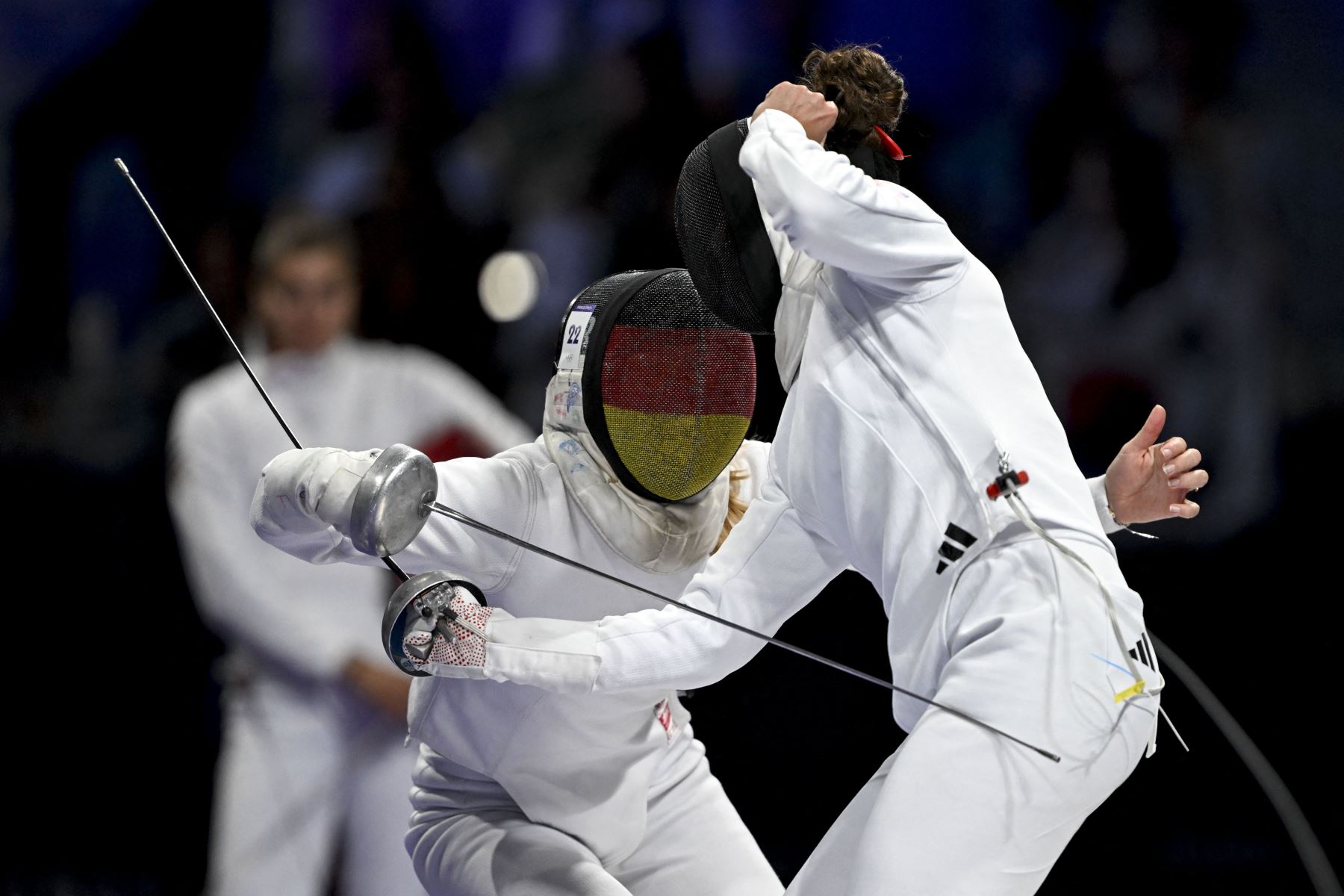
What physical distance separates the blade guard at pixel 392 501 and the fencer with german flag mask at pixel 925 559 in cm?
12

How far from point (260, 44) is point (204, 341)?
82 centimetres

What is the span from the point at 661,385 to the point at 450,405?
4.24 feet

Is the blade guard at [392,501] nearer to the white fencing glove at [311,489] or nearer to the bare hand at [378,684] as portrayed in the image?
the white fencing glove at [311,489]

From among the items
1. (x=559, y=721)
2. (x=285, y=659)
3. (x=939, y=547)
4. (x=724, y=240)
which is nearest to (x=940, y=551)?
(x=939, y=547)

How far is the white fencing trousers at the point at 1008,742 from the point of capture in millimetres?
1342

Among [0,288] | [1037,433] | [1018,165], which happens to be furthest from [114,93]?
[1037,433]

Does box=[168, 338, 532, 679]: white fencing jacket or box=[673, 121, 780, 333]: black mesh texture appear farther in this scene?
box=[168, 338, 532, 679]: white fencing jacket

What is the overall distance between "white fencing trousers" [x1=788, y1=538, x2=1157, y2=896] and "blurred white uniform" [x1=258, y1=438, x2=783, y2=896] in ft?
1.78

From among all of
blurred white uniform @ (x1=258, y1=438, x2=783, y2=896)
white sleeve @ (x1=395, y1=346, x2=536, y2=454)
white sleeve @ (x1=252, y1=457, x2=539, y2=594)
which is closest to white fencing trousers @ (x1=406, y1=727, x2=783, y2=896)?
blurred white uniform @ (x1=258, y1=438, x2=783, y2=896)

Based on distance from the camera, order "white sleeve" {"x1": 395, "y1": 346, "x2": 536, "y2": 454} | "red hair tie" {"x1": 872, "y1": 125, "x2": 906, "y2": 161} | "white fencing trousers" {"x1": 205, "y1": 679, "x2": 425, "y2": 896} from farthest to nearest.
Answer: "white sleeve" {"x1": 395, "y1": 346, "x2": 536, "y2": 454} < "white fencing trousers" {"x1": 205, "y1": 679, "x2": 425, "y2": 896} < "red hair tie" {"x1": 872, "y1": 125, "x2": 906, "y2": 161}

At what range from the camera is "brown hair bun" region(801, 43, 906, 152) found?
5.37 ft

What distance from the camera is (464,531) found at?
1.79 metres

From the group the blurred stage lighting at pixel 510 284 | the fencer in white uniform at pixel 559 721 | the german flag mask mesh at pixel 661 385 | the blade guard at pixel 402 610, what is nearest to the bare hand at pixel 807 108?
the german flag mask mesh at pixel 661 385

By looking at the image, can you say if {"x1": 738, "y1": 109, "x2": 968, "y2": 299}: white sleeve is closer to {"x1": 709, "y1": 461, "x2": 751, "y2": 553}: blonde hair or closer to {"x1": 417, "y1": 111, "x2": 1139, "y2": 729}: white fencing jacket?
{"x1": 417, "y1": 111, "x2": 1139, "y2": 729}: white fencing jacket
